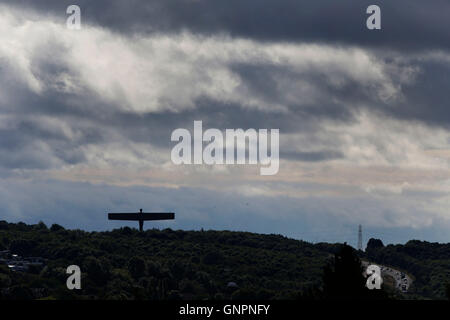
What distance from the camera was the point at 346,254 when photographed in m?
91.7

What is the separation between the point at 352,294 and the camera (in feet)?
289
